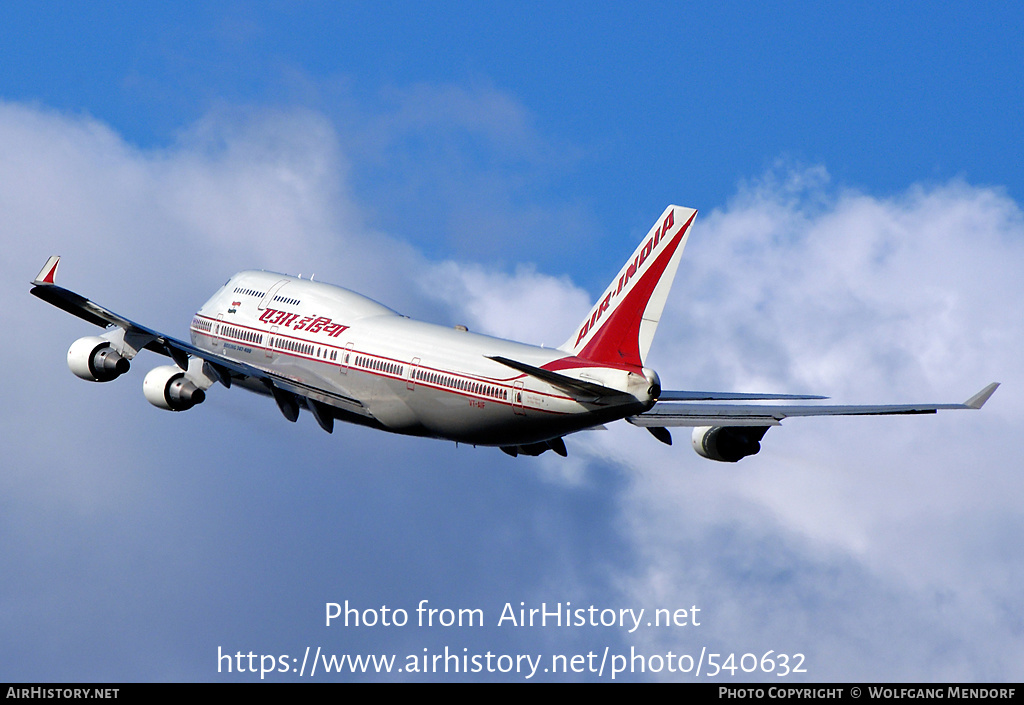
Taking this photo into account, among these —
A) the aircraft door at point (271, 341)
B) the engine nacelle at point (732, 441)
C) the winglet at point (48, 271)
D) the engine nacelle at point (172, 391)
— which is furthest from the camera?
the aircraft door at point (271, 341)

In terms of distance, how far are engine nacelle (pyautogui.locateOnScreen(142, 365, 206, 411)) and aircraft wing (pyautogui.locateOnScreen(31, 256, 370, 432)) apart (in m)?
0.98

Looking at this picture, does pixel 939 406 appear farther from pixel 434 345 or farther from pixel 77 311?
pixel 77 311

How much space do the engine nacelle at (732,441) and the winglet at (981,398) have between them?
800cm

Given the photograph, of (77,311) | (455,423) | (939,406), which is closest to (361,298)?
(455,423)

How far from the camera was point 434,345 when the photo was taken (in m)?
52.2

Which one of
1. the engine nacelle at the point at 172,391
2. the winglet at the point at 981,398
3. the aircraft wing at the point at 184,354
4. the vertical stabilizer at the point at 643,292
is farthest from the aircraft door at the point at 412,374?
the winglet at the point at 981,398

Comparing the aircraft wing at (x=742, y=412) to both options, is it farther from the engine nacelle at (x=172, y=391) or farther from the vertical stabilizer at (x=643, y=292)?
the engine nacelle at (x=172, y=391)

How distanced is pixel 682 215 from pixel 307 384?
16.6 m

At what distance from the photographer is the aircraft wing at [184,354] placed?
154 ft

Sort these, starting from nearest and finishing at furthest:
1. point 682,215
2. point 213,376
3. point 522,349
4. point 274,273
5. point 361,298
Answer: point 682,215 < point 522,349 < point 213,376 < point 361,298 < point 274,273

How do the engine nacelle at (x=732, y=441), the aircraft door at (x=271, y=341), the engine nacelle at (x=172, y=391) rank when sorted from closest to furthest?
the engine nacelle at (x=172, y=391) < the engine nacelle at (x=732, y=441) < the aircraft door at (x=271, y=341)

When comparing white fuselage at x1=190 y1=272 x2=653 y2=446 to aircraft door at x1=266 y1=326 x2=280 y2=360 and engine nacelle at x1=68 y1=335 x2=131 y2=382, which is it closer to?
aircraft door at x1=266 y1=326 x2=280 y2=360

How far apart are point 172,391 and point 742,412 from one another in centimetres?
2052

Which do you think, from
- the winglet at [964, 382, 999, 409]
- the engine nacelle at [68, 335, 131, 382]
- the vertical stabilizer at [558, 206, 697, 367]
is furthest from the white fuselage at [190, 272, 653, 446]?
the winglet at [964, 382, 999, 409]
